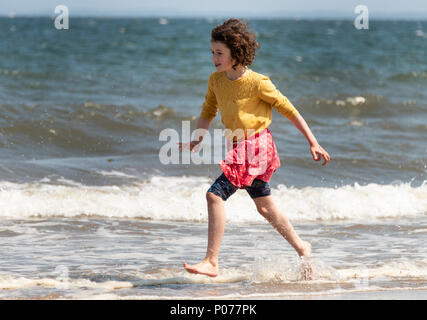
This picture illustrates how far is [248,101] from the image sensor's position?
4184 millimetres

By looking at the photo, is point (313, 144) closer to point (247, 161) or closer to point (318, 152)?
point (318, 152)

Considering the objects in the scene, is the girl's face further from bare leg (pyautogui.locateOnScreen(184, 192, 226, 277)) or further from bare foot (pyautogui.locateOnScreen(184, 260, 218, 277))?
bare foot (pyautogui.locateOnScreen(184, 260, 218, 277))

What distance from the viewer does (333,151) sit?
414 inches

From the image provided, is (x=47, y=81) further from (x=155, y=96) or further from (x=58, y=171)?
(x=58, y=171)

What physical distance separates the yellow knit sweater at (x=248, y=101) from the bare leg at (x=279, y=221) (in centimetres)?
45

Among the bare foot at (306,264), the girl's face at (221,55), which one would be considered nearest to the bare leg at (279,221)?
the bare foot at (306,264)

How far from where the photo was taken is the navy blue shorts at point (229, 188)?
4.23 metres

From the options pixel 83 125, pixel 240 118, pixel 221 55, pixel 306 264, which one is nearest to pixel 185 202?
pixel 306 264

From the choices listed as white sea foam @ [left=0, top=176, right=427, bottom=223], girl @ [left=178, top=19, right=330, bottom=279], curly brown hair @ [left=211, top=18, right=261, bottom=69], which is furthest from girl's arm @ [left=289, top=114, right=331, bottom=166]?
white sea foam @ [left=0, top=176, right=427, bottom=223]

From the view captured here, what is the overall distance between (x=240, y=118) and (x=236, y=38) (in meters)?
0.47

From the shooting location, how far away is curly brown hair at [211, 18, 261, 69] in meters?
4.11

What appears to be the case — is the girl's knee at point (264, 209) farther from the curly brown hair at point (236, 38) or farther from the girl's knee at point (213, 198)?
the curly brown hair at point (236, 38)

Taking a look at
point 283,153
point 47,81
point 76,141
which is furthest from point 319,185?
point 47,81

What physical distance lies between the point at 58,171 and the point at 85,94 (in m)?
6.67
